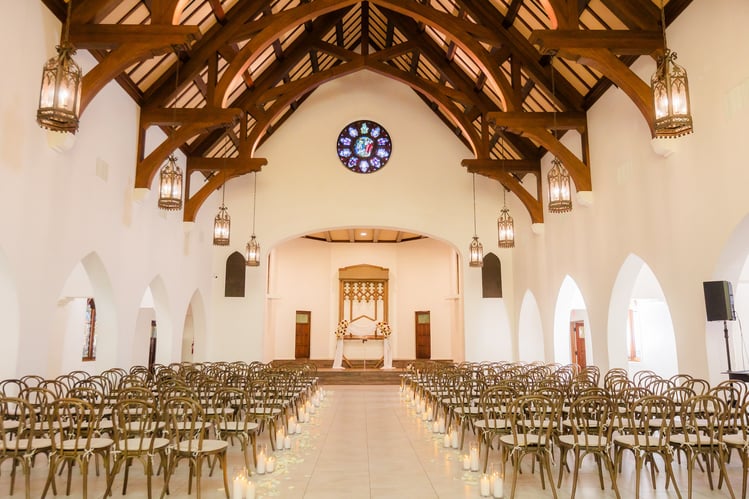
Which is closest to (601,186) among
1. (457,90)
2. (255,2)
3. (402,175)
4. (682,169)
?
(682,169)

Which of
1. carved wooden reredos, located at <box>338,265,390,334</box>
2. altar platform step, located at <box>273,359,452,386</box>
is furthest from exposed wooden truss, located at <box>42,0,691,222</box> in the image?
carved wooden reredos, located at <box>338,265,390,334</box>

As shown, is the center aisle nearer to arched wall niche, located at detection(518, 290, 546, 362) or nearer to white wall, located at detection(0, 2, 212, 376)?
white wall, located at detection(0, 2, 212, 376)

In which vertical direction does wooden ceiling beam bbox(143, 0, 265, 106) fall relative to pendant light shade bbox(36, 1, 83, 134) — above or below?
above

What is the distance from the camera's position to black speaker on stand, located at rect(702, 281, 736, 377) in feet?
21.9

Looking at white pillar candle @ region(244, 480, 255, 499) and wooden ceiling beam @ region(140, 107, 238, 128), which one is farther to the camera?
wooden ceiling beam @ region(140, 107, 238, 128)

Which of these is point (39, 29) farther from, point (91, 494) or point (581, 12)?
point (581, 12)

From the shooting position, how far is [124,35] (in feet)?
24.3

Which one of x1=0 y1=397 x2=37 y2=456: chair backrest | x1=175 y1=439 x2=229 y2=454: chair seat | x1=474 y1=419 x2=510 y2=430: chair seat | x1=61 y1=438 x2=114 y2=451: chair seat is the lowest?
x1=175 y1=439 x2=229 y2=454: chair seat

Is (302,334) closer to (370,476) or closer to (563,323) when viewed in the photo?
(563,323)

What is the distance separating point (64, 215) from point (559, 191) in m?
7.23

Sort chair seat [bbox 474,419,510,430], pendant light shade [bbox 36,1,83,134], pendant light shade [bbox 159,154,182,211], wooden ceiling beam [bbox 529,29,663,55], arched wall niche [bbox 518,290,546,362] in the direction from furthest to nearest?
1. arched wall niche [bbox 518,290,546,362]
2. pendant light shade [bbox 159,154,182,211]
3. wooden ceiling beam [bbox 529,29,663,55]
4. chair seat [bbox 474,419,510,430]
5. pendant light shade [bbox 36,1,83,134]

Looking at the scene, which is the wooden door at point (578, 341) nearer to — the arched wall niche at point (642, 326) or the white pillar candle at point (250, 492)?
the arched wall niche at point (642, 326)

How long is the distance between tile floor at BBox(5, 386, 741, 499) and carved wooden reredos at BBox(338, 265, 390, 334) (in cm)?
1276

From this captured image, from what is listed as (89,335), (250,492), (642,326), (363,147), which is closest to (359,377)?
(363,147)
